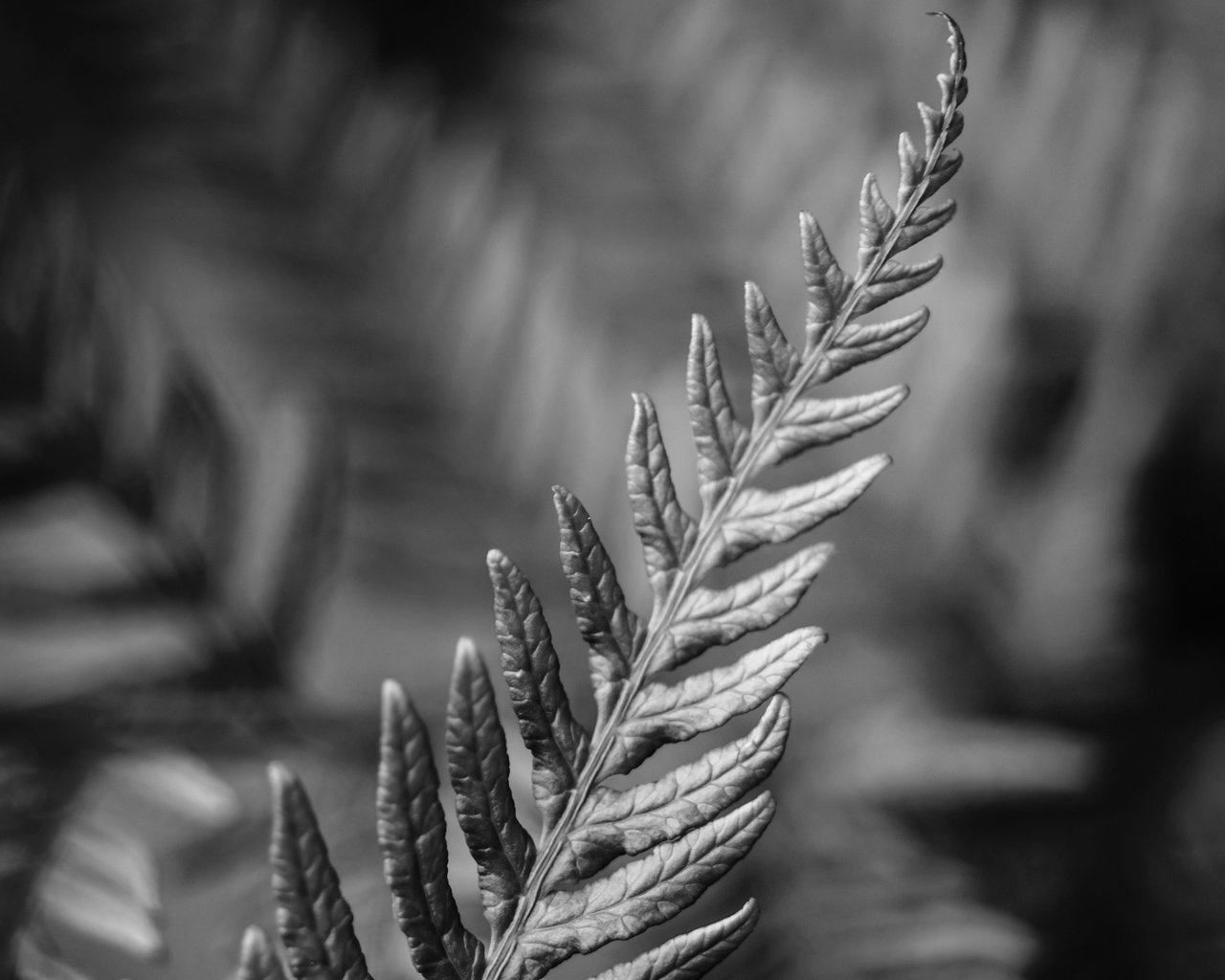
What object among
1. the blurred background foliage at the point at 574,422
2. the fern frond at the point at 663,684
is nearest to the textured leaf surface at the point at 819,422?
the fern frond at the point at 663,684

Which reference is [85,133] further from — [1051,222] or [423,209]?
[1051,222]

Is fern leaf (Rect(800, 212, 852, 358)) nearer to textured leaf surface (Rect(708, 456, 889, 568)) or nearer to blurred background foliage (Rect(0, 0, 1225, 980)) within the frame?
textured leaf surface (Rect(708, 456, 889, 568))

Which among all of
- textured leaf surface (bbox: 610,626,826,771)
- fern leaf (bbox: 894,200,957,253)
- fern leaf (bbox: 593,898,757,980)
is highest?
fern leaf (bbox: 894,200,957,253)

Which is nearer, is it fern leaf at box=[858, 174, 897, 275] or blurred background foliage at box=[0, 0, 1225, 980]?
fern leaf at box=[858, 174, 897, 275]

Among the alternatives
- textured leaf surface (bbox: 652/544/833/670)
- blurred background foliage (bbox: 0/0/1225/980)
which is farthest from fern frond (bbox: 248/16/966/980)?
blurred background foliage (bbox: 0/0/1225/980)

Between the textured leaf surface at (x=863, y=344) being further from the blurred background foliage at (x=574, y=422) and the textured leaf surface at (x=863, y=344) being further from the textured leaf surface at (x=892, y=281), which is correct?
the blurred background foliage at (x=574, y=422)

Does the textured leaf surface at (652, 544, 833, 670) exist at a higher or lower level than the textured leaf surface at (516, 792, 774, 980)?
higher

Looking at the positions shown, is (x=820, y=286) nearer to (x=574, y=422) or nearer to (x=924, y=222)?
(x=924, y=222)

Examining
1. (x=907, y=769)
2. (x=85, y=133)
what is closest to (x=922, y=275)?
(x=907, y=769)
